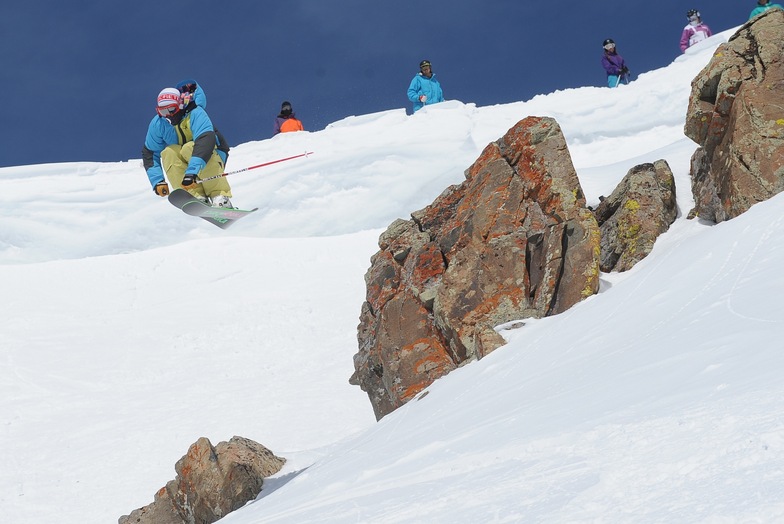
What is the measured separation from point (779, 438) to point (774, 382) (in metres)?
0.59

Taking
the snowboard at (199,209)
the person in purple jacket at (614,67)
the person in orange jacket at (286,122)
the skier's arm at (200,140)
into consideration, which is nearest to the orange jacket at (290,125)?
the person in orange jacket at (286,122)

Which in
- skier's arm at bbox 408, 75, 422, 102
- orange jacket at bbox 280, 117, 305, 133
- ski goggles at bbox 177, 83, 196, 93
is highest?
orange jacket at bbox 280, 117, 305, 133

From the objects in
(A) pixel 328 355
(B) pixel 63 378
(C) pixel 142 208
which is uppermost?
(C) pixel 142 208

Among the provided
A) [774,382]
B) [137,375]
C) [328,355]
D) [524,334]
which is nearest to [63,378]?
[137,375]

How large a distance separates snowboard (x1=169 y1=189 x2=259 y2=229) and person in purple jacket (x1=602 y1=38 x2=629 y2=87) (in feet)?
49.9

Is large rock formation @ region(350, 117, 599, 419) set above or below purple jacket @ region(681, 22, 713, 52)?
below

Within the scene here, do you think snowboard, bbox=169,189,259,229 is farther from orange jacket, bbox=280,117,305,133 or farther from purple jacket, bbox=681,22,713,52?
purple jacket, bbox=681,22,713,52

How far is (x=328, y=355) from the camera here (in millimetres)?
15086

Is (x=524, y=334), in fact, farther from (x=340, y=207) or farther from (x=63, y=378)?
(x=340, y=207)

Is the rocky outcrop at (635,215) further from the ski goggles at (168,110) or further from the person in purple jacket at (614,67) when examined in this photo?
the person in purple jacket at (614,67)

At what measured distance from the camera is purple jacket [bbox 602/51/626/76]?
23.7 meters

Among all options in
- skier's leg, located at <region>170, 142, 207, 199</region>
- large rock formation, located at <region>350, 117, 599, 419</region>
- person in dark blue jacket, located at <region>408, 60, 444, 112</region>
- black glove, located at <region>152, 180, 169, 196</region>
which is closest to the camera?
large rock formation, located at <region>350, 117, 599, 419</region>

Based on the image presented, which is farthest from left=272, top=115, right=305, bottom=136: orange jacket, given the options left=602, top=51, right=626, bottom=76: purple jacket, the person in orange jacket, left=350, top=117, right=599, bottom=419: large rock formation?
left=350, top=117, right=599, bottom=419: large rock formation

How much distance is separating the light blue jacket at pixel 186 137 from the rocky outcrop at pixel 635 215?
4804 mm
